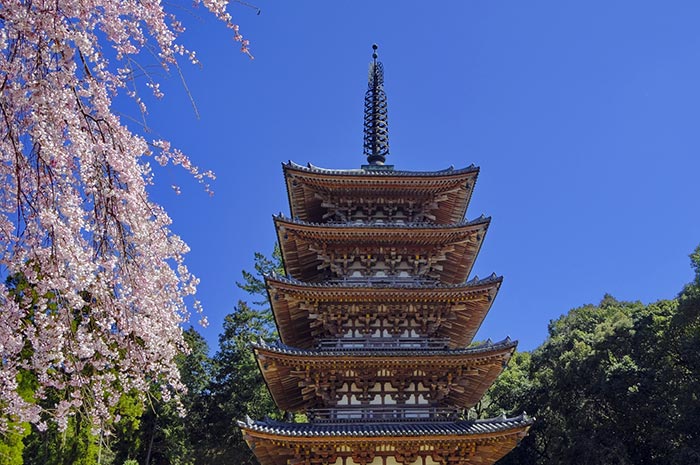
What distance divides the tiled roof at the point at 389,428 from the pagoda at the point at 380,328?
37 millimetres

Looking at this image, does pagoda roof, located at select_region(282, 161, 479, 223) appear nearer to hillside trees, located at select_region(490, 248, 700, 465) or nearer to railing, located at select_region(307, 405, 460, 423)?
railing, located at select_region(307, 405, 460, 423)

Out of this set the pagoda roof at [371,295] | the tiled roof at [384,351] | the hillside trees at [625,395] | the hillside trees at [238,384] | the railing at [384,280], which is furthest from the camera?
the hillside trees at [238,384]

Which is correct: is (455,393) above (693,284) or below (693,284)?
below

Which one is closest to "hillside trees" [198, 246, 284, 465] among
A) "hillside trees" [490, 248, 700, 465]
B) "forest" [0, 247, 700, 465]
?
"forest" [0, 247, 700, 465]

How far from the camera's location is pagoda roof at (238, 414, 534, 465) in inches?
469

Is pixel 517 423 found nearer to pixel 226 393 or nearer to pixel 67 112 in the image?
pixel 67 112

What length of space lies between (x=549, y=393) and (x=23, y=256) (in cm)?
3410

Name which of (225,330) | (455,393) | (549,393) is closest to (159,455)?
(225,330)

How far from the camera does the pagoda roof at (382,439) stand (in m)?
11.9

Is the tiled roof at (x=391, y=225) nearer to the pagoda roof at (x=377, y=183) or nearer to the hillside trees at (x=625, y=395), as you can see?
the pagoda roof at (x=377, y=183)

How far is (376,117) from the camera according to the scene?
20906 mm

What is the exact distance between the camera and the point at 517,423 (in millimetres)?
12547

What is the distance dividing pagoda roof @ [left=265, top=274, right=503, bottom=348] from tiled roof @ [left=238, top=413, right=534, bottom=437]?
8.97 feet

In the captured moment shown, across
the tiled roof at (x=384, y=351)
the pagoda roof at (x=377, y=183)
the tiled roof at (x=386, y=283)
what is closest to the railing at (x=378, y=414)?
the tiled roof at (x=384, y=351)
